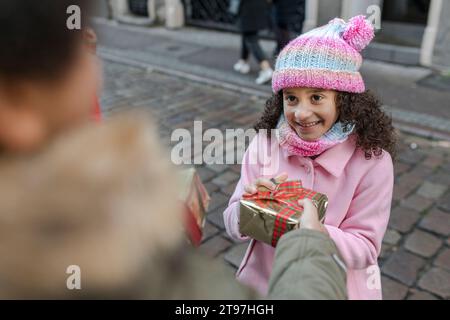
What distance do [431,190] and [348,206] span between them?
7.98 feet

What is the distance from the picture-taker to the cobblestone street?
2.83m

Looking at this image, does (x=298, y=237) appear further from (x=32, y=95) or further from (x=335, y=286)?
(x=32, y=95)

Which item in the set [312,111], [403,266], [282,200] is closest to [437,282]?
[403,266]

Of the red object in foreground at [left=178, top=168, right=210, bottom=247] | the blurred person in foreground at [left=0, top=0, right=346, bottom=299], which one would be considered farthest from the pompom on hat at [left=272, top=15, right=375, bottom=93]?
the blurred person in foreground at [left=0, top=0, right=346, bottom=299]

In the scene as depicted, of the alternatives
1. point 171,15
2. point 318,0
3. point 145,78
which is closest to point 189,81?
point 145,78

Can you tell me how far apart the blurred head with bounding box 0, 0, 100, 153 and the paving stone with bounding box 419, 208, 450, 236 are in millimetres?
3081

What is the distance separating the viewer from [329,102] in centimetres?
172

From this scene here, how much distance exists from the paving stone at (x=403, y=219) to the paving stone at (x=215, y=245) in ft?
4.04

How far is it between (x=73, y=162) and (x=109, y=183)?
0.06 metres

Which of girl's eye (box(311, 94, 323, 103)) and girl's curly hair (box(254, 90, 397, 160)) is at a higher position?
girl's eye (box(311, 94, 323, 103))

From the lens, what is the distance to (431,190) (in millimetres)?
3748

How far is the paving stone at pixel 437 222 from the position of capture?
3229mm

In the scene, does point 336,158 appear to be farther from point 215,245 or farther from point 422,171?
point 422,171

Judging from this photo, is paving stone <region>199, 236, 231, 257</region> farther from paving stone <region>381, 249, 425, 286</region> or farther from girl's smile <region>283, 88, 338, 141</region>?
girl's smile <region>283, 88, 338, 141</region>
